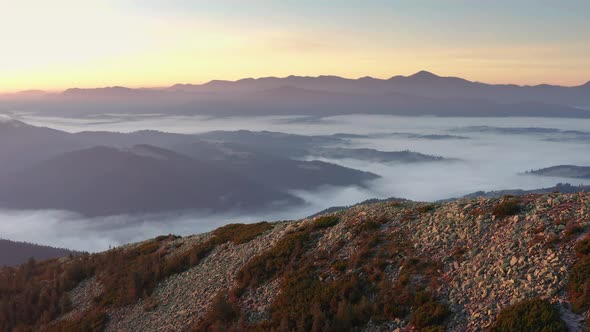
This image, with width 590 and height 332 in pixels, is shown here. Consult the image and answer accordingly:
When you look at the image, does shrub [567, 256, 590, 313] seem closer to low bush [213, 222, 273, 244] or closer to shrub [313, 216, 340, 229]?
shrub [313, 216, 340, 229]

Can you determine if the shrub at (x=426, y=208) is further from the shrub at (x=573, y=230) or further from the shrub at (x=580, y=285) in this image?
the shrub at (x=580, y=285)

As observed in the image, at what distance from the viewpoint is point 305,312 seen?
20.0 metres

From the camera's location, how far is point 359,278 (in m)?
21.3

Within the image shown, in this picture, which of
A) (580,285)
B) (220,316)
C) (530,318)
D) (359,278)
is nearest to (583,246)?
(580,285)

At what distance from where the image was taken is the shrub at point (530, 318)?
14384mm

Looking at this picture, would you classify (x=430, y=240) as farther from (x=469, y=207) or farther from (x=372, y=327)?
(x=372, y=327)

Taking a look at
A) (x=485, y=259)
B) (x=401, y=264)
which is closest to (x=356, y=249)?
(x=401, y=264)

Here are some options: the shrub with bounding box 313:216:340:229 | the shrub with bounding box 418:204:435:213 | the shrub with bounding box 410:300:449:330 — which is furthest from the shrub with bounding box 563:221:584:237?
the shrub with bounding box 313:216:340:229

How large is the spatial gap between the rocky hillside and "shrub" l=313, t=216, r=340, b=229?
0.10 m

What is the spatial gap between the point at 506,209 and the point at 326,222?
11347 millimetres

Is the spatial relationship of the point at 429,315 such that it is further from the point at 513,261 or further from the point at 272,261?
the point at 272,261

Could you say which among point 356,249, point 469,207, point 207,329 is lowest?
point 207,329

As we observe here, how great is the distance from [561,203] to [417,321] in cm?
1042

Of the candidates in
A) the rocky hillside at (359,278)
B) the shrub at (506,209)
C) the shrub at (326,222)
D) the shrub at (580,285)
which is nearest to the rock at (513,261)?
the rocky hillside at (359,278)
